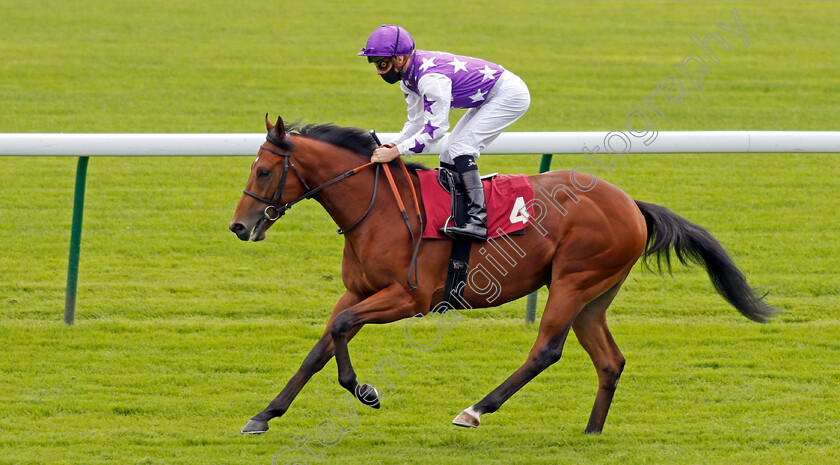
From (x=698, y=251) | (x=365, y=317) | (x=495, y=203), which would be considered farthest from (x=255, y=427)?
(x=698, y=251)

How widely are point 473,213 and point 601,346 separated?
0.91 meters

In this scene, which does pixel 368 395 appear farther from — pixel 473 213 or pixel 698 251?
pixel 698 251

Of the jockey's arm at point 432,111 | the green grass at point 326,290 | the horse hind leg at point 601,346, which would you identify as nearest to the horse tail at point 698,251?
the horse hind leg at point 601,346

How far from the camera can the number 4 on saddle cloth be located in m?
4.70

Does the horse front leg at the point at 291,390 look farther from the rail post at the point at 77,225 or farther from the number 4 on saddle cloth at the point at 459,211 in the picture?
the rail post at the point at 77,225

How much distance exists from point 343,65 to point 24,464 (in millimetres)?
9716

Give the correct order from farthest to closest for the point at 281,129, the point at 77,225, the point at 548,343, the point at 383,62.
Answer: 1. the point at 77,225
2. the point at 548,343
3. the point at 383,62
4. the point at 281,129

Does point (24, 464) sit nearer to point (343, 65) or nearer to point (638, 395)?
point (638, 395)

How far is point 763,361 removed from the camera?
18.7 ft

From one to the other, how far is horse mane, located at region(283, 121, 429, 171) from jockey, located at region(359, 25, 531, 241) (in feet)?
0.40

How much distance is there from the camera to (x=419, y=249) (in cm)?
468

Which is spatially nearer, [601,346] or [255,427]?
[255,427]

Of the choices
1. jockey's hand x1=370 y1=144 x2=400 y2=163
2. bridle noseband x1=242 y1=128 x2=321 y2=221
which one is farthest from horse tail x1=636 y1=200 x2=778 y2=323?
bridle noseband x1=242 y1=128 x2=321 y2=221

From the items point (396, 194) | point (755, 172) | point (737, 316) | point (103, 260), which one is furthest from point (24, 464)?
point (755, 172)
